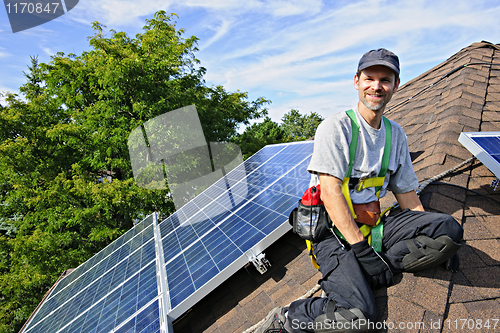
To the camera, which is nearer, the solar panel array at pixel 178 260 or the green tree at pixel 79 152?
the solar panel array at pixel 178 260

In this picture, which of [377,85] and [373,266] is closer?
[373,266]

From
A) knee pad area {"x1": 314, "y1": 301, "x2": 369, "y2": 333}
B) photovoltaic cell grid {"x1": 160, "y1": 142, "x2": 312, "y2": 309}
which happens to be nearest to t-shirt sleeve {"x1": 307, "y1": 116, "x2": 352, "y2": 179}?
knee pad area {"x1": 314, "y1": 301, "x2": 369, "y2": 333}

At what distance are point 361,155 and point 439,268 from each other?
0.97 meters

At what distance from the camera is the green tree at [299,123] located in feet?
330

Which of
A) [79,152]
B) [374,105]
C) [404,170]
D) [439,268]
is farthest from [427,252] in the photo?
[79,152]

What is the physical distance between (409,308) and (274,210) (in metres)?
2.12

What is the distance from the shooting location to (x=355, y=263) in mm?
1834

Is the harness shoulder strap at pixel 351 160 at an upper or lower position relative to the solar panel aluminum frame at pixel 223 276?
upper

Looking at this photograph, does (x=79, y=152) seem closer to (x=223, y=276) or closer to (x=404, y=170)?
(x=223, y=276)

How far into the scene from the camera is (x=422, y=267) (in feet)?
6.06

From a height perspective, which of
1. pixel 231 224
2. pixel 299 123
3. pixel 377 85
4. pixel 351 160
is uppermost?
pixel 377 85

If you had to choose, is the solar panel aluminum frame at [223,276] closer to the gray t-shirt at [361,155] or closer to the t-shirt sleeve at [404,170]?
the gray t-shirt at [361,155]

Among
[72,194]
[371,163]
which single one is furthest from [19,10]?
[371,163]

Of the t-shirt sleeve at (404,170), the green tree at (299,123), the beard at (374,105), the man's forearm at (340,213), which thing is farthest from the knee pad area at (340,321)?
the green tree at (299,123)
